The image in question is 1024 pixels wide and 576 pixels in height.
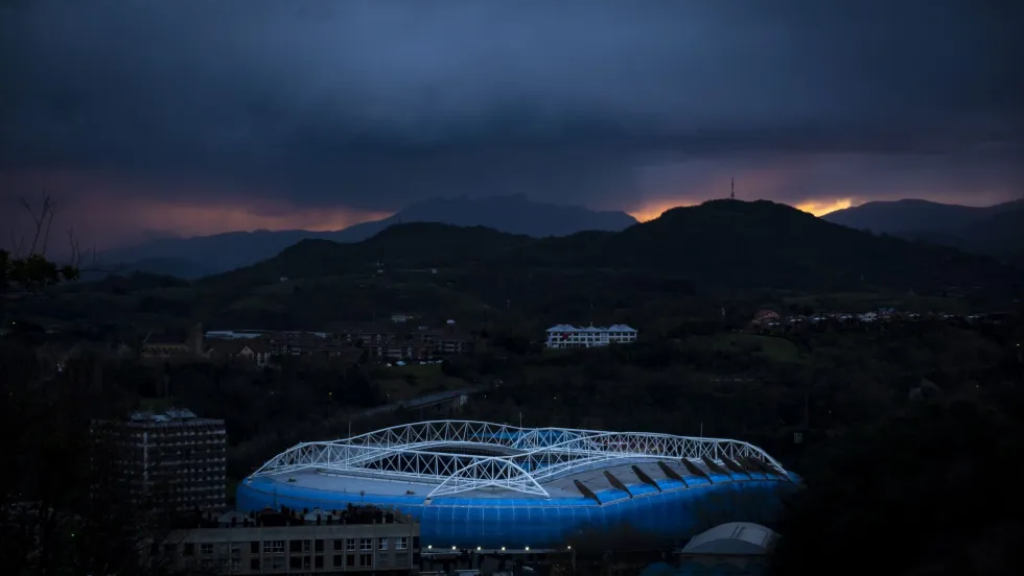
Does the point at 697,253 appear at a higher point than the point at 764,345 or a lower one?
higher

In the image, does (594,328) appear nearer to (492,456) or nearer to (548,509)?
(492,456)

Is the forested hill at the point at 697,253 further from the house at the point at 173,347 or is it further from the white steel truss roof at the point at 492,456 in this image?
the house at the point at 173,347

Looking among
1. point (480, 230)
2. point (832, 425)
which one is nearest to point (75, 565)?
point (832, 425)

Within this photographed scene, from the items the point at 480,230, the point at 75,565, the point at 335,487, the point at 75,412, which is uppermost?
the point at 480,230

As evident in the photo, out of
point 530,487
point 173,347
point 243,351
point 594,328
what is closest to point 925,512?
point 530,487

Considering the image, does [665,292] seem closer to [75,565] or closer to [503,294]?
[503,294]

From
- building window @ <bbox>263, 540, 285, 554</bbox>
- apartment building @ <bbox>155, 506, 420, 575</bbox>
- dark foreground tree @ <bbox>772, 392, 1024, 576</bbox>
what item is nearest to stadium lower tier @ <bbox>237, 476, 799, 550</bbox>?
apartment building @ <bbox>155, 506, 420, 575</bbox>

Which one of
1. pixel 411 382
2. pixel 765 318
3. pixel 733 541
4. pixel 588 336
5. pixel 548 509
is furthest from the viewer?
pixel 588 336

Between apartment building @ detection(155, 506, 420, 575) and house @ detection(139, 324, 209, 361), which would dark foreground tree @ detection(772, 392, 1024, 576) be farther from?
house @ detection(139, 324, 209, 361)
